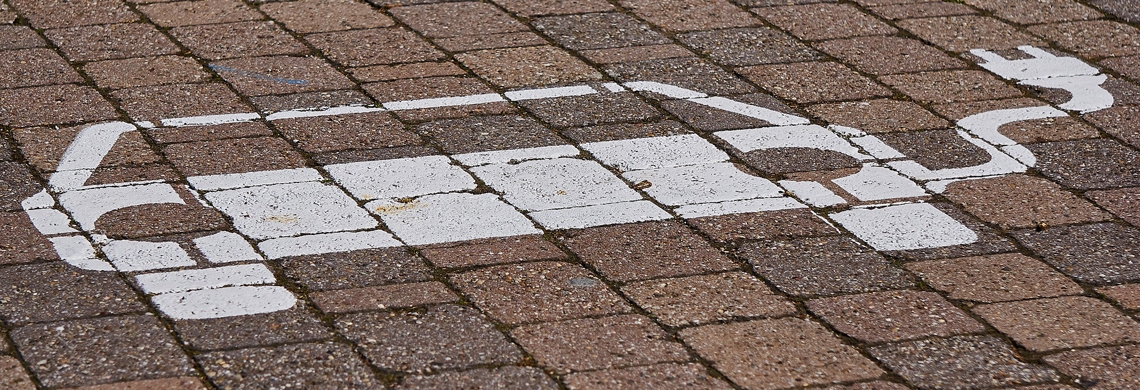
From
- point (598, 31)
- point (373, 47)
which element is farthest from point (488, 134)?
point (598, 31)

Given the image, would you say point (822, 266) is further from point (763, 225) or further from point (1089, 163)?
point (1089, 163)

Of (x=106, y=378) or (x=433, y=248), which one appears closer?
(x=106, y=378)

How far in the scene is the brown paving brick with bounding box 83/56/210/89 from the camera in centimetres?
519

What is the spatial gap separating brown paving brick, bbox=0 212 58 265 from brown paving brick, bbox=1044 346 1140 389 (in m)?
2.62

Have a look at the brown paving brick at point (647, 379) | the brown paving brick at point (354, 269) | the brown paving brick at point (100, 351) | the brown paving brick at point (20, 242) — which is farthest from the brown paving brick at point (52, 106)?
the brown paving brick at point (647, 379)

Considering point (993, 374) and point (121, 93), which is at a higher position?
point (993, 374)

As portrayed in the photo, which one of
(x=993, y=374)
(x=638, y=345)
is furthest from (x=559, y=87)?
(x=993, y=374)

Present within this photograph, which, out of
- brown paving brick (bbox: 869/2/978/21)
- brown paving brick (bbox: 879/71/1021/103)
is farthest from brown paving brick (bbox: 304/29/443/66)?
brown paving brick (bbox: 869/2/978/21)

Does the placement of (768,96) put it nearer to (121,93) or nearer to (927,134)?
(927,134)

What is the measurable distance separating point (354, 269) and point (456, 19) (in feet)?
8.02

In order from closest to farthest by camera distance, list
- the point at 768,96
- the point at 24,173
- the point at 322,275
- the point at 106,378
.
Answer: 1. the point at 106,378
2. the point at 322,275
3. the point at 24,173
4. the point at 768,96

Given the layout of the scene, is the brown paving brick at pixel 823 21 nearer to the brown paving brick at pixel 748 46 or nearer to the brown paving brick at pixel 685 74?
the brown paving brick at pixel 748 46

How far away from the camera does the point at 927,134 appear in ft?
16.2

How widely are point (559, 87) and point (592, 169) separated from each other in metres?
0.79
